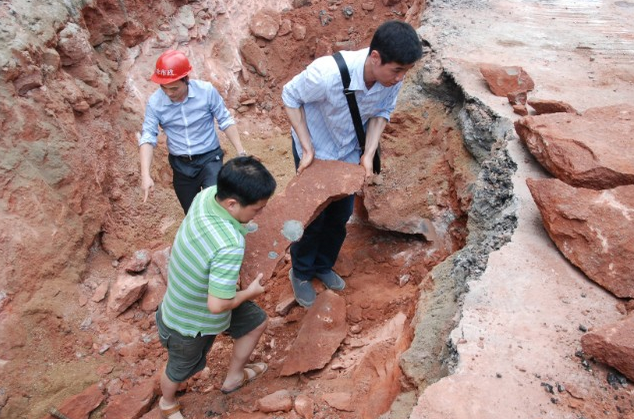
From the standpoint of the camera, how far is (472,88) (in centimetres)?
404

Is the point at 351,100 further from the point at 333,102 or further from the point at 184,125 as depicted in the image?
the point at 184,125

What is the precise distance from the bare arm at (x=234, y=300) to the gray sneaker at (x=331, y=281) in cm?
141

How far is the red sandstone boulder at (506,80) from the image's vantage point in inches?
153

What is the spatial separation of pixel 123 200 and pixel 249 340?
7.76 ft

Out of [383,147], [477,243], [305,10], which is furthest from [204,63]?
[477,243]

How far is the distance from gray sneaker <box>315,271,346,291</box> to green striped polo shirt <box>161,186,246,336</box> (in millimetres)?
1407

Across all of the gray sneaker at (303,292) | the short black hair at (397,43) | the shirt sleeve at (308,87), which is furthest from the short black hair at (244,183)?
the gray sneaker at (303,292)

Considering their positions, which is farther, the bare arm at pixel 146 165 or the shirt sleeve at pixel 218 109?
the shirt sleeve at pixel 218 109

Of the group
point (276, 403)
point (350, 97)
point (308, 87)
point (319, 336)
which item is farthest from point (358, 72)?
point (276, 403)

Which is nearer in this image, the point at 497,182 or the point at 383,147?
the point at 497,182

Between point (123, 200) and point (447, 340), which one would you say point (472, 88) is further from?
point (123, 200)

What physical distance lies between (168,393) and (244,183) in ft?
4.91

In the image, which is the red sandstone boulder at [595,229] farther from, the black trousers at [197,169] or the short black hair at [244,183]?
the black trousers at [197,169]

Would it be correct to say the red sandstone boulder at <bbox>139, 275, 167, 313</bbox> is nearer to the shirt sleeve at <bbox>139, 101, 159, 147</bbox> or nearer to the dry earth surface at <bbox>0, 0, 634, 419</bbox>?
the dry earth surface at <bbox>0, 0, 634, 419</bbox>
